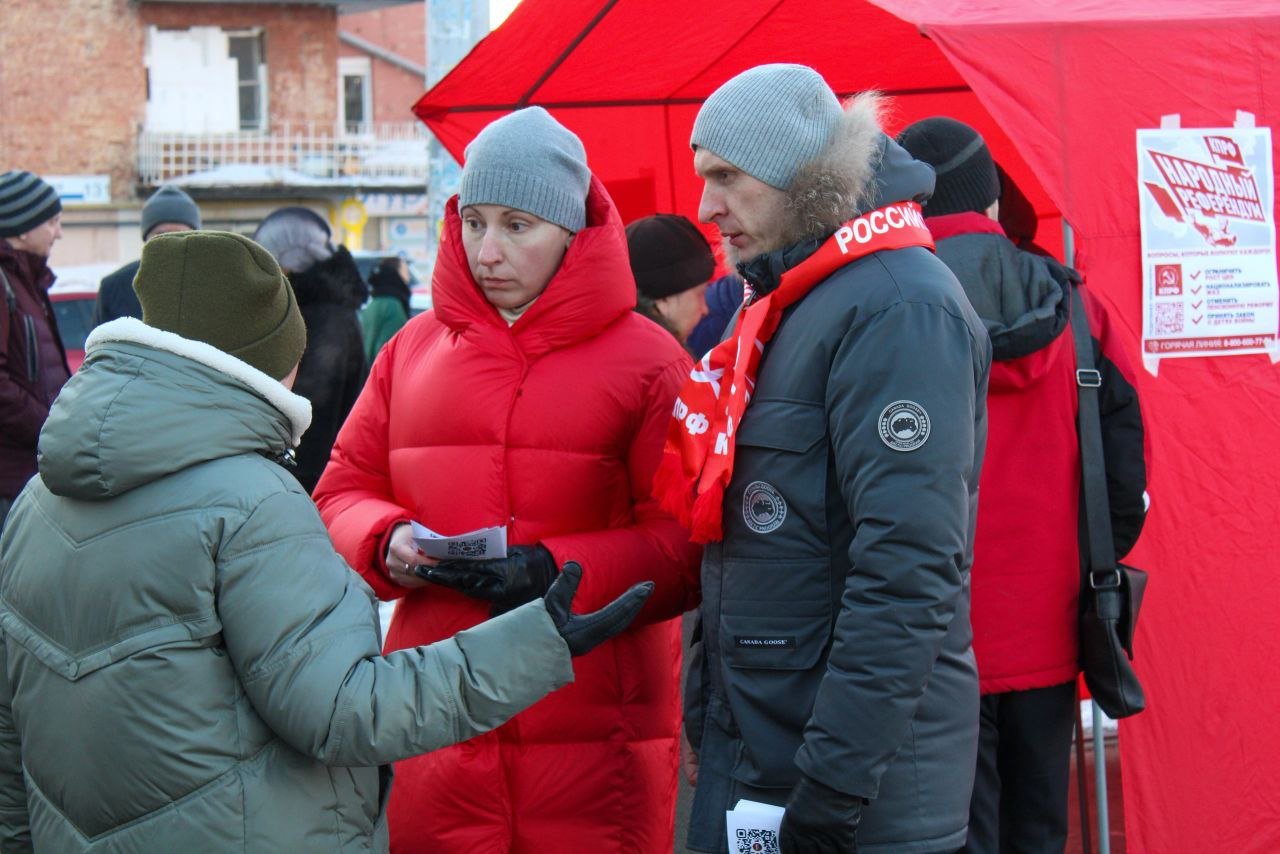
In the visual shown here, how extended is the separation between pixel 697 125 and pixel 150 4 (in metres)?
32.9

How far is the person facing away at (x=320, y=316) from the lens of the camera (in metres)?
5.16

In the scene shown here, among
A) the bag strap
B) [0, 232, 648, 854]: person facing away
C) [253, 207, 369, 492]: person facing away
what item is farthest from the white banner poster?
[253, 207, 369, 492]: person facing away

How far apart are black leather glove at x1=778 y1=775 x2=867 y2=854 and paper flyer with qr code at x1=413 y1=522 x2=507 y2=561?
71 centimetres

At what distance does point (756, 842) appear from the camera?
233cm

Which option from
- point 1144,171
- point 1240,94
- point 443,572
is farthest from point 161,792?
point 1240,94

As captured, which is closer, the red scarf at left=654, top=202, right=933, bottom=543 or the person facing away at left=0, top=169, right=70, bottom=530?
the red scarf at left=654, top=202, right=933, bottom=543

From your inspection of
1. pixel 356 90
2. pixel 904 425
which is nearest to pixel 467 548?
pixel 904 425

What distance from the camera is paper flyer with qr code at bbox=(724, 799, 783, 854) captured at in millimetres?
2309

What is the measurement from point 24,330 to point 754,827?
3984 mm

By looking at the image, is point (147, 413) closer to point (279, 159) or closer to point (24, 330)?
point (24, 330)

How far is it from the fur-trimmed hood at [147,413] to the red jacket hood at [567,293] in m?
0.84

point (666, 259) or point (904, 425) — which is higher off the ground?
point (666, 259)

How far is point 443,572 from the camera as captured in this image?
263 centimetres

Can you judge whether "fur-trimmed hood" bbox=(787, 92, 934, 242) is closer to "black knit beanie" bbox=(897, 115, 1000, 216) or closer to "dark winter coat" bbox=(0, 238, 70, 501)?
"black knit beanie" bbox=(897, 115, 1000, 216)
